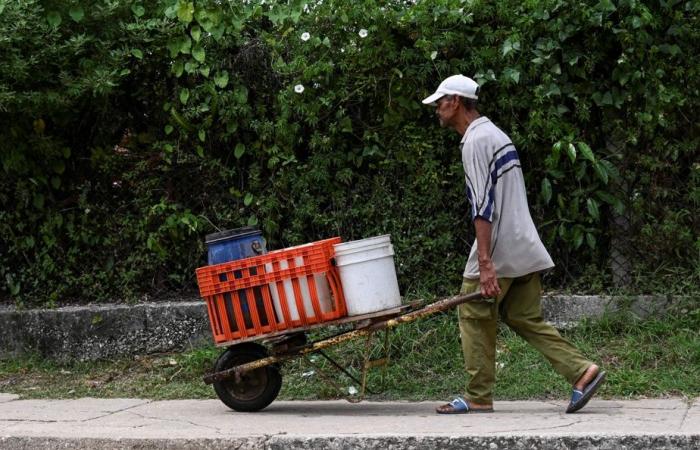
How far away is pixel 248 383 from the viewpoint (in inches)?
246

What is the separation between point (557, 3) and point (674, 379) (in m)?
2.61

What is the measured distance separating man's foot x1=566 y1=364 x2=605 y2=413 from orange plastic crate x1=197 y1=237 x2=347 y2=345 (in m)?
1.37

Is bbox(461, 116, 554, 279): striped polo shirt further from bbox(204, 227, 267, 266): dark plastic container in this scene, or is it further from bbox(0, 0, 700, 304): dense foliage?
bbox(0, 0, 700, 304): dense foliage

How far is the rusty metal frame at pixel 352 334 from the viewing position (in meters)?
5.73

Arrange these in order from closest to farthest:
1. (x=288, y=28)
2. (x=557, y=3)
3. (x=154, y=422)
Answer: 1. (x=154, y=422)
2. (x=557, y=3)
3. (x=288, y=28)

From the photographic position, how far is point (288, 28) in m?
7.55

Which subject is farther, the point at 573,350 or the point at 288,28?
the point at 288,28

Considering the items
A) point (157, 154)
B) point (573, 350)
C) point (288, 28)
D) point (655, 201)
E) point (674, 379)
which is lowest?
point (674, 379)

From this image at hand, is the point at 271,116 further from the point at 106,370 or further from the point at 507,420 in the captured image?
the point at 507,420

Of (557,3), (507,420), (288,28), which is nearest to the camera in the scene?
(507,420)

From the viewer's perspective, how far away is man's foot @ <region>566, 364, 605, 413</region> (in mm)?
5645

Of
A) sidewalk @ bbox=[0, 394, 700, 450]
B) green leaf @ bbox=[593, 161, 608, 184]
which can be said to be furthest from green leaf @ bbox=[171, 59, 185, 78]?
green leaf @ bbox=[593, 161, 608, 184]

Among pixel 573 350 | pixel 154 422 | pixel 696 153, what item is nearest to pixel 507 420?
pixel 573 350

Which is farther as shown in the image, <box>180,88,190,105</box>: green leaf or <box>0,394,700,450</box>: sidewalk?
<box>180,88,190,105</box>: green leaf
